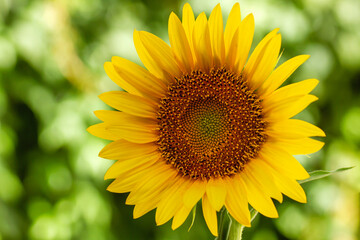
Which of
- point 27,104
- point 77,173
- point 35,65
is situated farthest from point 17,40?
point 77,173

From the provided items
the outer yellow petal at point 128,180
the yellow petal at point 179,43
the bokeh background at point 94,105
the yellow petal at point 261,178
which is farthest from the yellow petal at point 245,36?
the bokeh background at point 94,105

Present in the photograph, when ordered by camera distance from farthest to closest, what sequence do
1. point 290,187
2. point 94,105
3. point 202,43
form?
point 94,105, point 202,43, point 290,187

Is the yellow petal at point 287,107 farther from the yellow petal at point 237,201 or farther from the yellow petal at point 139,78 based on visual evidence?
the yellow petal at point 139,78

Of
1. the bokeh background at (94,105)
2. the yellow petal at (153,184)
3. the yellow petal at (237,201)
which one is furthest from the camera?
the bokeh background at (94,105)

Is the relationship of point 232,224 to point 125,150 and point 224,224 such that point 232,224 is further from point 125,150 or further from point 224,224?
point 125,150

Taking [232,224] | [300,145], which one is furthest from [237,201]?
[300,145]

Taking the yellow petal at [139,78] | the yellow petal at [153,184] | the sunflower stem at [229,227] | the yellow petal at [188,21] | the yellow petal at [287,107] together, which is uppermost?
the yellow petal at [188,21]
